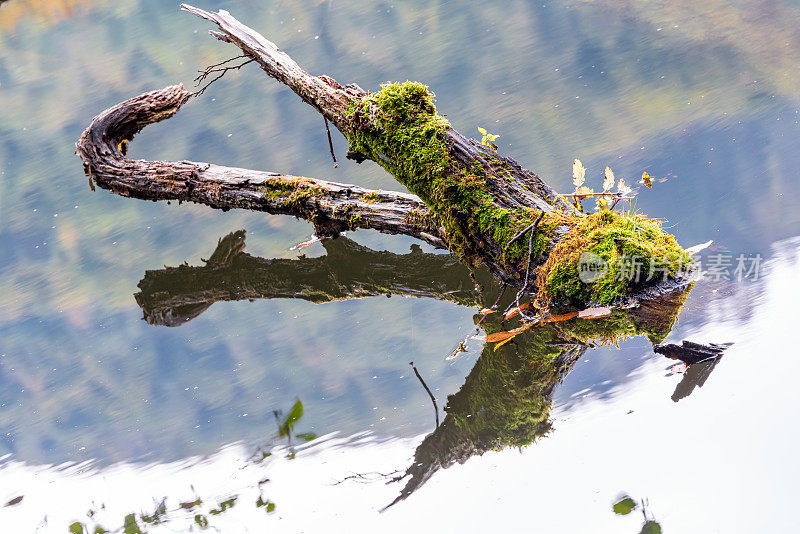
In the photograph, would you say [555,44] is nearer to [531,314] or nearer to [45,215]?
[531,314]

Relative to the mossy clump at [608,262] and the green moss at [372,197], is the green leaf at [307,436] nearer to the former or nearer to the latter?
the mossy clump at [608,262]

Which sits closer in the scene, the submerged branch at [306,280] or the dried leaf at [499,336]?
the dried leaf at [499,336]

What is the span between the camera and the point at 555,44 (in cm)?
503

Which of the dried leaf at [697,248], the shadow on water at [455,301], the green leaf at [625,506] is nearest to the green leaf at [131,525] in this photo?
the shadow on water at [455,301]

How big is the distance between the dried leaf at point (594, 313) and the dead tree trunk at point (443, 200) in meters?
0.04

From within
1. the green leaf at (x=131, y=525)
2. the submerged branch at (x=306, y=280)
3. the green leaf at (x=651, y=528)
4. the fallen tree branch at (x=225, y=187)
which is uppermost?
the fallen tree branch at (x=225, y=187)

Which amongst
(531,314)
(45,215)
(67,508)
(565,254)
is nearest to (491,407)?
(531,314)

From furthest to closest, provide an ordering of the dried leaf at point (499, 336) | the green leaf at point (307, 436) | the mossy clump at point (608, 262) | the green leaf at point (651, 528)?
the dried leaf at point (499, 336) < the mossy clump at point (608, 262) < the green leaf at point (307, 436) < the green leaf at point (651, 528)

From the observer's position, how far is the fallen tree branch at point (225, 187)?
11.1 ft

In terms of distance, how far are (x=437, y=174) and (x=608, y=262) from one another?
787mm

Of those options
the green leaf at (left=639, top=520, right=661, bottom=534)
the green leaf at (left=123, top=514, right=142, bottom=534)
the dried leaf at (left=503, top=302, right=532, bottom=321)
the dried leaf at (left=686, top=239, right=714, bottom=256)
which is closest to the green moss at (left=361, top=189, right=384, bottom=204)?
the dried leaf at (left=503, top=302, right=532, bottom=321)

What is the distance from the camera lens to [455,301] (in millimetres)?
3125

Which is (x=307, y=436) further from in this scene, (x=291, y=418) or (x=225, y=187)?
(x=225, y=187)

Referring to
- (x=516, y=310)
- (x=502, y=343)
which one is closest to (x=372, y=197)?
(x=516, y=310)
